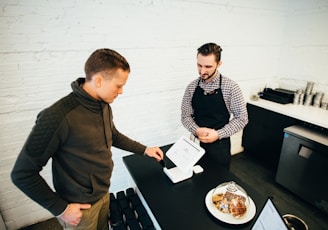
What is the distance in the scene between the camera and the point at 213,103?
1.69 metres

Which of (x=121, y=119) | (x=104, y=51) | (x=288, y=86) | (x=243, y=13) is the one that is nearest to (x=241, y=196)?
(x=104, y=51)

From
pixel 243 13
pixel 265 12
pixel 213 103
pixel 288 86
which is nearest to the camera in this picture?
pixel 213 103

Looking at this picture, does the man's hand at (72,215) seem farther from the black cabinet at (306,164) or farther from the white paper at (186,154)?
the black cabinet at (306,164)

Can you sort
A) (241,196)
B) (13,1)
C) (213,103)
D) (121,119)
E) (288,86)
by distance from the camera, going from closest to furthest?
1. (241,196)
2. (13,1)
3. (213,103)
4. (121,119)
5. (288,86)

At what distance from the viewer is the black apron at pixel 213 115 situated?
1.68 metres

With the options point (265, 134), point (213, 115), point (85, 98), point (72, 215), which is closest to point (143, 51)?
point (213, 115)

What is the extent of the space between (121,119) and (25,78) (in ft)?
2.83

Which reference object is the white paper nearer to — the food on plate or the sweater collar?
the food on plate

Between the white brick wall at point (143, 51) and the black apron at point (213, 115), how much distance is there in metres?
0.55

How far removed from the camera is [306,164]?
2.12 m

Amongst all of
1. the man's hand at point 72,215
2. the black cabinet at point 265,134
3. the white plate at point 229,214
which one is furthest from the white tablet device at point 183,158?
the black cabinet at point 265,134

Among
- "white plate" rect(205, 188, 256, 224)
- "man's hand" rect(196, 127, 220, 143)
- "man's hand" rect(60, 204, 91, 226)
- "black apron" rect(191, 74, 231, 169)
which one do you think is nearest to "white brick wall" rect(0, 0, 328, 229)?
"black apron" rect(191, 74, 231, 169)

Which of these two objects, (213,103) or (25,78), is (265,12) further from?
(25,78)

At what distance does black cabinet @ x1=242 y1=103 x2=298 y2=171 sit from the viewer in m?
2.50
